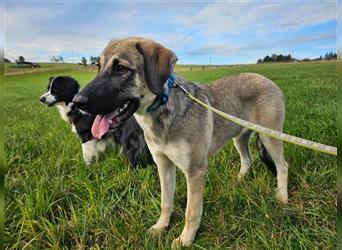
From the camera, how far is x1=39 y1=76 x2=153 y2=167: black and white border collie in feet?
17.0

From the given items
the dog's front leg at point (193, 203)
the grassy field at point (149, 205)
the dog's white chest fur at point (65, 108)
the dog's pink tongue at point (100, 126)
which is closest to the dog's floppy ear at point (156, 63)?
the dog's pink tongue at point (100, 126)

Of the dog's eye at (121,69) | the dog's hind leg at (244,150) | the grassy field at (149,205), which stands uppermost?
the dog's eye at (121,69)

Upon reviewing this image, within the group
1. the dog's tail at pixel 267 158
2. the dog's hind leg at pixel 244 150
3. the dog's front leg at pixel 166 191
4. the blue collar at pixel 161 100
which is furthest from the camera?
the dog's hind leg at pixel 244 150

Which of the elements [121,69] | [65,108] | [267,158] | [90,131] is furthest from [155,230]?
[65,108]

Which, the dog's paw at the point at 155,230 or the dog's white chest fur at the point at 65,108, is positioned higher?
the dog's white chest fur at the point at 65,108

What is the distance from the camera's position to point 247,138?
15.5 feet

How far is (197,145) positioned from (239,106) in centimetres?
101

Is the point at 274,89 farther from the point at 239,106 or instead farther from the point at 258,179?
the point at 258,179

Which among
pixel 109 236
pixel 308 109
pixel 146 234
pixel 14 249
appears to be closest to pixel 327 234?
pixel 146 234

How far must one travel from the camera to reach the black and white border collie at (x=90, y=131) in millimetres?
→ 5184

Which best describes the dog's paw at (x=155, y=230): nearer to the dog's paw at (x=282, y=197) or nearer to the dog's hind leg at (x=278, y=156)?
the dog's paw at (x=282, y=197)

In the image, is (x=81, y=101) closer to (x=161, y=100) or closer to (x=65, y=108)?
(x=161, y=100)

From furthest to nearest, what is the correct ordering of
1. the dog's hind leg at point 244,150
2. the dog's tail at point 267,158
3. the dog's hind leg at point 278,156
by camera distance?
1. the dog's hind leg at point 244,150
2. the dog's tail at point 267,158
3. the dog's hind leg at point 278,156

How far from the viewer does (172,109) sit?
3152 mm
